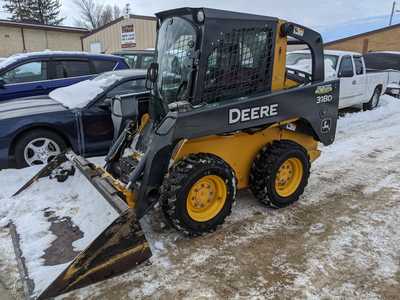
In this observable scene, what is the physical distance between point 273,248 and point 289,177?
1.13 m

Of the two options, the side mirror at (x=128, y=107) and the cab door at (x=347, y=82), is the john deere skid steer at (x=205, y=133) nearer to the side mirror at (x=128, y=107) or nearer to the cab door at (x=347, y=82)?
the side mirror at (x=128, y=107)

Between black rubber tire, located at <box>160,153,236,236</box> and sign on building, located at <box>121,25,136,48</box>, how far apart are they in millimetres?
22813

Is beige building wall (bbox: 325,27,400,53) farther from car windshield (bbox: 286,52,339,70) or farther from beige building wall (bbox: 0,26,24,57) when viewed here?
beige building wall (bbox: 0,26,24,57)

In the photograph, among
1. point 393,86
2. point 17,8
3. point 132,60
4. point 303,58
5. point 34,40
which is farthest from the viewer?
point 17,8

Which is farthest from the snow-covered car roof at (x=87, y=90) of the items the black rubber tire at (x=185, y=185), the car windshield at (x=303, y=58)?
the car windshield at (x=303, y=58)

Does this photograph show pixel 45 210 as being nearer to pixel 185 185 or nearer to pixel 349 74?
pixel 185 185

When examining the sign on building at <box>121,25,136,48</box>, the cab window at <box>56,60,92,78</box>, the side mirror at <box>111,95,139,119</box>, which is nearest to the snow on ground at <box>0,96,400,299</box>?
the side mirror at <box>111,95,139,119</box>

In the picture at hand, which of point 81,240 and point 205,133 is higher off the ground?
point 205,133

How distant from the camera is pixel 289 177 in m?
4.38

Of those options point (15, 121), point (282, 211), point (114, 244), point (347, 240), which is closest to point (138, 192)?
point (114, 244)

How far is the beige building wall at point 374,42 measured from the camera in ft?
77.6

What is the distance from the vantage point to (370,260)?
3.32 m

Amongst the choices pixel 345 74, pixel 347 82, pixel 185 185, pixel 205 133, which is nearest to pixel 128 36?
pixel 347 82

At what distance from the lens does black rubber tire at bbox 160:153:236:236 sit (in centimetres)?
331
